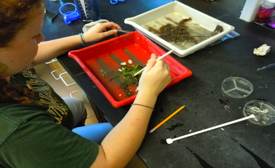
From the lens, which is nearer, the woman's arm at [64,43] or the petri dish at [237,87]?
the petri dish at [237,87]

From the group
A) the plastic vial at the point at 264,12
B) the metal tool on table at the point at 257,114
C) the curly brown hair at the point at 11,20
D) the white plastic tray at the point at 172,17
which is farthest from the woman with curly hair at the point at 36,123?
the plastic vial at the point at 264,12

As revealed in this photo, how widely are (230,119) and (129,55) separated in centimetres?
55

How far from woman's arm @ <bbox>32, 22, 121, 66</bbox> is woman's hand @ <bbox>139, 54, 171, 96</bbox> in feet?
1.32

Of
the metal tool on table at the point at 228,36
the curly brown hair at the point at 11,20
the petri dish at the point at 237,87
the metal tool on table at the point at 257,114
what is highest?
the curly brown hair at the point at 11,20

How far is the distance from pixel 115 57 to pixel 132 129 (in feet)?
1.53

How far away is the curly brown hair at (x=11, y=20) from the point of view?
0.42m

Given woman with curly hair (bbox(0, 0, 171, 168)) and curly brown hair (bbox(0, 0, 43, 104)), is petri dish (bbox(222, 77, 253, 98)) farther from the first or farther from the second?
curly brown hair (bbox(0, 0, 43, 104))

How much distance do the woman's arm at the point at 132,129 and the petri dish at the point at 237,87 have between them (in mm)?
254

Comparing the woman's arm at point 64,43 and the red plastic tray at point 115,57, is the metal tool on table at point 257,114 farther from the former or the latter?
the woman's arm at point 64,43

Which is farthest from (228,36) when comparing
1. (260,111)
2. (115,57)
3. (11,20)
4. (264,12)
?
→ (11,20)

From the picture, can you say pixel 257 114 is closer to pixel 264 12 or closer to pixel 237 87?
pixel 237 87

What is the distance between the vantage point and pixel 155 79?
69cm

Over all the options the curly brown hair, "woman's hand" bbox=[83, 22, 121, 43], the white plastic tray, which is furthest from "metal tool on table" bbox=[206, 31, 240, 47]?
the curly brown hair

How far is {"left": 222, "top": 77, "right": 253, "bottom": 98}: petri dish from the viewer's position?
0.73 metres
